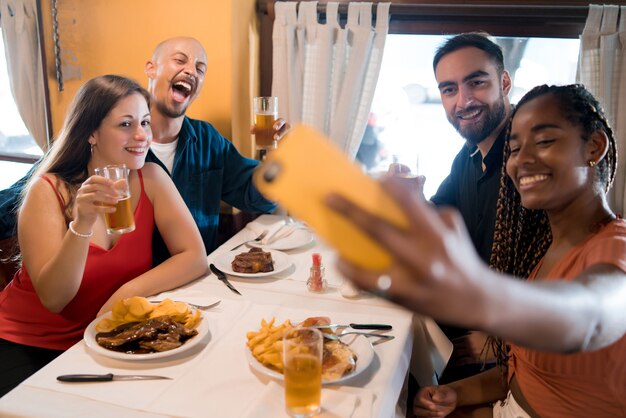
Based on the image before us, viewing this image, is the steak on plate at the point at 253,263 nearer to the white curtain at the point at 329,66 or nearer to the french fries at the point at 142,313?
the french fries at the point at 142,313

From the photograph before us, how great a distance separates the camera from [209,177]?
8.59 feet

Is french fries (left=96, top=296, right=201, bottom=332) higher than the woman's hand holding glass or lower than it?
lower

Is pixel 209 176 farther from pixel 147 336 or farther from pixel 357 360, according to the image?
pixel 357 360

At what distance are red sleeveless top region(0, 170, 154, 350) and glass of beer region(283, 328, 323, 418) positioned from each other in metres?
0.86

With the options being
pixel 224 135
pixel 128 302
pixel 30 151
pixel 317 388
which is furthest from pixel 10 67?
pixel 317 388

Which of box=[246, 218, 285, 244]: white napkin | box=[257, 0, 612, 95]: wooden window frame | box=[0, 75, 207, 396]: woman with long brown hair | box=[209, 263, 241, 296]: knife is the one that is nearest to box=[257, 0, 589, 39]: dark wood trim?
box=[257, 0, 612, 95]: wooden window frame

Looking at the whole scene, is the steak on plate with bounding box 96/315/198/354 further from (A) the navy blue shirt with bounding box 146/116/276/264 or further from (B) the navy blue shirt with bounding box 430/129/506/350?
(A) the navy blue shirt with bounding box 146/116/276/264

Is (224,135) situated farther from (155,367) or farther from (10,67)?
(155,367)

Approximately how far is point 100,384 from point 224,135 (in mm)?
2014

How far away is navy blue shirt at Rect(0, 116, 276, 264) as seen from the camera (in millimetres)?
2527

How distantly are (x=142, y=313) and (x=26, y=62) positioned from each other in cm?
278

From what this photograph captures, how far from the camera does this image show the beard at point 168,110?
2467mm

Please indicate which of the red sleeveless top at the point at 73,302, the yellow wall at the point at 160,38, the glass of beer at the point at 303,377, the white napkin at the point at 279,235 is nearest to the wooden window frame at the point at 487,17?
the yellow wall at the point at 160,38

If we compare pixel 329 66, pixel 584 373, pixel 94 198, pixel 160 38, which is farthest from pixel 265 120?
pixel 584 373
